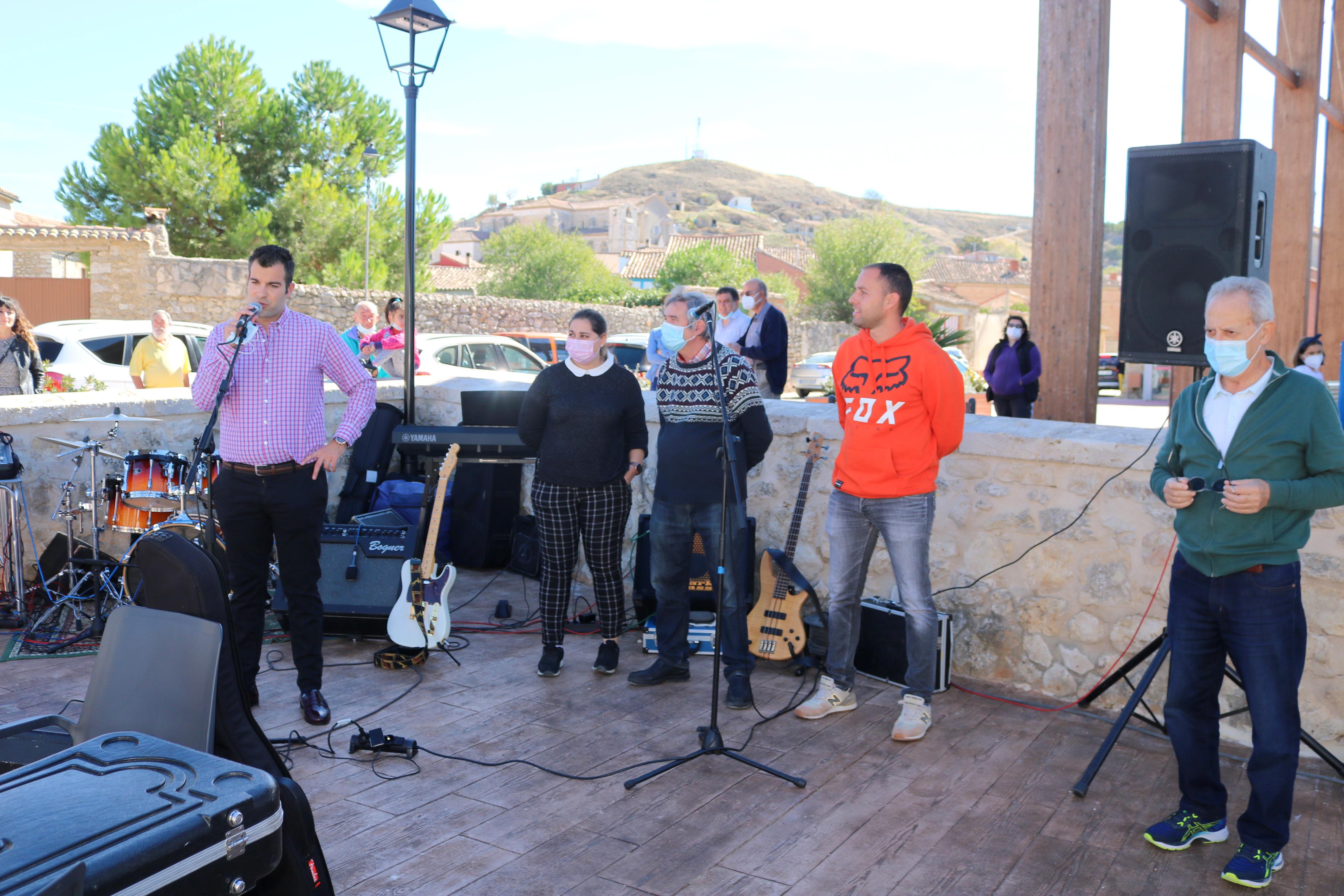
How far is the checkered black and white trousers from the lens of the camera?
4406mm

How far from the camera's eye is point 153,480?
460 cm

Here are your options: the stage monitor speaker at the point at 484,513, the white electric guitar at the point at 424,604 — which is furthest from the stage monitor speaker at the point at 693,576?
the stage monitor speaker at the point at 484,513

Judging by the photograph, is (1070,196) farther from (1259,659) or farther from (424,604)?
(424,604)

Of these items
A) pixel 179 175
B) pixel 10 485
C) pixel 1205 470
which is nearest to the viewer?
pixel 1205 470

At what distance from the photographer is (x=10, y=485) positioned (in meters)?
4.88

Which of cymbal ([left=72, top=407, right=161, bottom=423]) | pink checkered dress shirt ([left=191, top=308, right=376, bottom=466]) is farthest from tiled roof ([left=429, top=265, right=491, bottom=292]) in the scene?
pink checkered dress shirt ([left=191, top=308, right=376, bottom=466])

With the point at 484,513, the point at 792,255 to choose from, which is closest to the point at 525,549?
the point at 484,513

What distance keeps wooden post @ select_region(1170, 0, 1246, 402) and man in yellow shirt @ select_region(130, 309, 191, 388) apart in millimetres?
7958

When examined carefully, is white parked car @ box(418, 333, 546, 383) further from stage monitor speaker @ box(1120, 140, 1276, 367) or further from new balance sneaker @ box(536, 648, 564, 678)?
stage monitor speaker @ box(1120, 140, 1276, 367)

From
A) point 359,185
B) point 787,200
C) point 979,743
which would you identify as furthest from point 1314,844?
point 787,200

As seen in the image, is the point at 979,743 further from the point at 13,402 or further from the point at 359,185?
the point at 359,185

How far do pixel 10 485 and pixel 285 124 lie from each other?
72.0 feet

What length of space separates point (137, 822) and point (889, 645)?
3431 mm

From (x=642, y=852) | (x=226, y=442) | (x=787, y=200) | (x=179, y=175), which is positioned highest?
(x=787, y=200)
